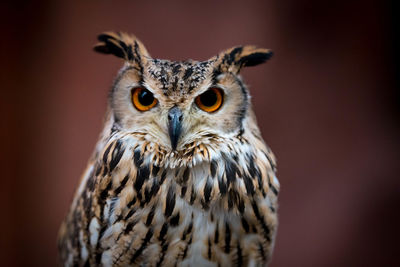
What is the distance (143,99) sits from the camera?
2.91 ft

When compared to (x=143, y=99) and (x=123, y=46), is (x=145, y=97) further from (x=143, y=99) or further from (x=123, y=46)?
(x=123, y=46)

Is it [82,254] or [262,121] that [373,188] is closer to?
[262,121]

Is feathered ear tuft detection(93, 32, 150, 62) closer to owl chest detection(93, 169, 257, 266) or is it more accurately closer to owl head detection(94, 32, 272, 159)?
owl head detection(94, 32, 272, 159)

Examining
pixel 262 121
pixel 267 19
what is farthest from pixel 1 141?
pixel 267 19

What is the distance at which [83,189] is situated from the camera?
1.10 meters

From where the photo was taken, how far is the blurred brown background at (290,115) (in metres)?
2.24

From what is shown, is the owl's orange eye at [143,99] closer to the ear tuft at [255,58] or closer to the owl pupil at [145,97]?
the owl pupil at [145,97]

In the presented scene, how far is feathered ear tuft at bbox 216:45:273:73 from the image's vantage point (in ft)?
2.90

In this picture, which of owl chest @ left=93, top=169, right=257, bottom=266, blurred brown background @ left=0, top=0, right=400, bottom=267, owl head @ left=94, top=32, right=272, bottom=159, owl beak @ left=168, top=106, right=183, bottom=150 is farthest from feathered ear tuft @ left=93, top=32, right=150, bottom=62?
blurred brown background @ left=0, top=0, right=400, bottom=267

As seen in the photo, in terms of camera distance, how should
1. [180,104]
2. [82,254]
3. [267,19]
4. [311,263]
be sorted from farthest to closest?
[311,263]
[267,19]
[82,254]
[180,104]

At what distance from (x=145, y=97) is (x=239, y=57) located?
0.74 ft

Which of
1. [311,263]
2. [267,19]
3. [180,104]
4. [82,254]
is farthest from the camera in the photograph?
[311,263]

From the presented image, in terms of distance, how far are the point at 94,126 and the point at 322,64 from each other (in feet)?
4.38

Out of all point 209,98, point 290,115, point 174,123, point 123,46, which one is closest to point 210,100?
point 209,98
